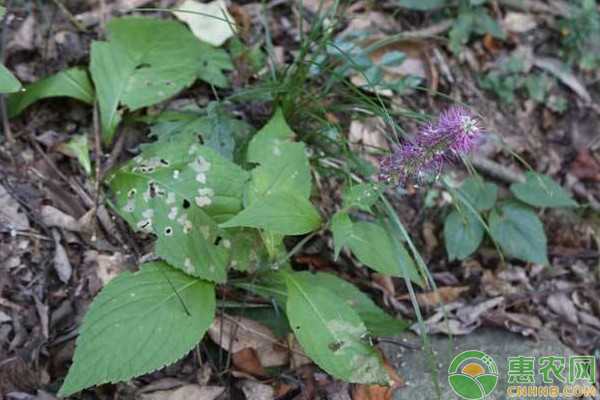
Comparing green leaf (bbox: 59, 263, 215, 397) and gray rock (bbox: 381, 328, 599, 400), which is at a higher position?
green leaf (bbox: 59, 263, 215, 397)

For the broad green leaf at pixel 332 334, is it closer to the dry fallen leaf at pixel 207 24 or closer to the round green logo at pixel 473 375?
the round green logo at pixel 473 375

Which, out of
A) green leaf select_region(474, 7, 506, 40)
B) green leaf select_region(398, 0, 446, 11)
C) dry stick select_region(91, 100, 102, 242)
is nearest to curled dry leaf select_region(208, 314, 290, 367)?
dry stick select_region(91, 100, 102, 242)

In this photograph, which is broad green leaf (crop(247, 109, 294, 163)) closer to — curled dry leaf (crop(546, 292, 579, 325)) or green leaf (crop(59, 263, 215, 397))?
green leaf (crop(59, 263, 215, 397))

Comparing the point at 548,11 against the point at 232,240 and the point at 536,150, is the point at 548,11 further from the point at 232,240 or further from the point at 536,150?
the point at 232,240

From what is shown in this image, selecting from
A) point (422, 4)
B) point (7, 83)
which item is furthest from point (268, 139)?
point (422, 4)

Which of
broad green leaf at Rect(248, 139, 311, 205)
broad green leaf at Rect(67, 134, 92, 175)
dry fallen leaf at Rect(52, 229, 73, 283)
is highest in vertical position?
broad green leaf at Rect(248, 139, 311, 205)
